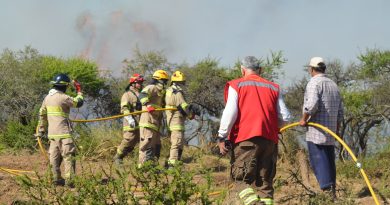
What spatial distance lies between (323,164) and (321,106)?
2.19 ft

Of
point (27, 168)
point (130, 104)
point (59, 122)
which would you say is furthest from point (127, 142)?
point (59, 122)

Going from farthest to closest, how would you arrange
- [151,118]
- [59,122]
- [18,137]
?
[18,137]
[151,118]
[59,122]

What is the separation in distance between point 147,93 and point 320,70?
4005mm

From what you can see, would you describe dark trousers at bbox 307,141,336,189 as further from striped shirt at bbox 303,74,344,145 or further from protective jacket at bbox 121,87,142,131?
protective jacket at bbox 121,87,142,131

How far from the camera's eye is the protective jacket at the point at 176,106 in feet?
36.9

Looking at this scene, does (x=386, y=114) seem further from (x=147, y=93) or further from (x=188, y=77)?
(x=147, y=93)

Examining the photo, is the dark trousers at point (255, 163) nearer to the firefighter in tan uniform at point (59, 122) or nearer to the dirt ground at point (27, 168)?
the dirt ground at point (27, 168)

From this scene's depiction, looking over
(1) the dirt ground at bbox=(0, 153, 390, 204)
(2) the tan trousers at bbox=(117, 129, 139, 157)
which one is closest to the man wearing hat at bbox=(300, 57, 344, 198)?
(1) the dirt ground at bbox=(0, 153, 390, 204)

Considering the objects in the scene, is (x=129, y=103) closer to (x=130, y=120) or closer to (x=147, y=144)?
(x=130, y=120)

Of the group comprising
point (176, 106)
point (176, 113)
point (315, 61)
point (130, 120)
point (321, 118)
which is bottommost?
point (321, 118)

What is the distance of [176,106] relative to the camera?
36.9 ft

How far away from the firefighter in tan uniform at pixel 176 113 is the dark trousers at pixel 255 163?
4666mm

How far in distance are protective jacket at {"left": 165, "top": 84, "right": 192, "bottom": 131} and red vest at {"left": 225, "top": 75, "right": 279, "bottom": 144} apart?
15.4ft

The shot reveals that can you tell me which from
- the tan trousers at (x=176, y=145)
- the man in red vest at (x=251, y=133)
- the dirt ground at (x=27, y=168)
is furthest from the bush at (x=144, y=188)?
the tan trousers at (x=176, y=145)
